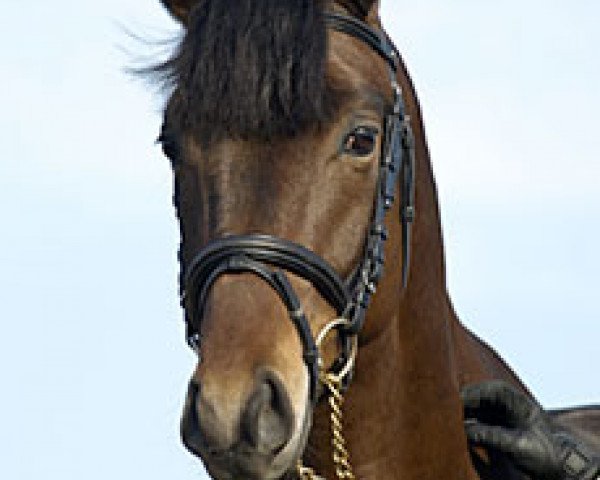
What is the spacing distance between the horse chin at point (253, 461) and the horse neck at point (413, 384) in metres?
0.66

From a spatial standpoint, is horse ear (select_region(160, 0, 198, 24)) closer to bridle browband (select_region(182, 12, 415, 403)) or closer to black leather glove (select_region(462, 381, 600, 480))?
bridle browband (select_region(182, 12, 415, 403))

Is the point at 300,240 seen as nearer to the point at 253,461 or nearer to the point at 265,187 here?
the point at 265,187

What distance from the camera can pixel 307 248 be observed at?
6.27m

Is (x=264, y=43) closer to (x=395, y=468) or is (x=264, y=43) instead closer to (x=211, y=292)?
(x=211, y=292)

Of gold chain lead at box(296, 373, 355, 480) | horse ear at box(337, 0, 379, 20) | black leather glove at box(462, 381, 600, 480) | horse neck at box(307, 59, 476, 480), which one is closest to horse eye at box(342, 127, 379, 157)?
horse neck at box(307, 59, 476, 480)

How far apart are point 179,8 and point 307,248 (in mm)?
1521

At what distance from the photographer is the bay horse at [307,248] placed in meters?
5.91

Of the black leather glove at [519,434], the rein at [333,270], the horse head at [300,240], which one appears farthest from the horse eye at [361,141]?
the black leather glove at [519,434]

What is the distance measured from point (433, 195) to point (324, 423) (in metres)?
1.14

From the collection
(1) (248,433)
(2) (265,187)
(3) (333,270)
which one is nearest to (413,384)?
(3) (333,270)

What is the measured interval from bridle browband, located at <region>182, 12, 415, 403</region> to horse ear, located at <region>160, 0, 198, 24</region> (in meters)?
0.77

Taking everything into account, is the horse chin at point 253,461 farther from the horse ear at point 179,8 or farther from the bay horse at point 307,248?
the horse ear at point 179,8

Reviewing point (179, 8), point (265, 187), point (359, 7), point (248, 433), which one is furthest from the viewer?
point (179, 8)

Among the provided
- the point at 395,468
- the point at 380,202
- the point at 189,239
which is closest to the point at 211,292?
the point at 189,239
